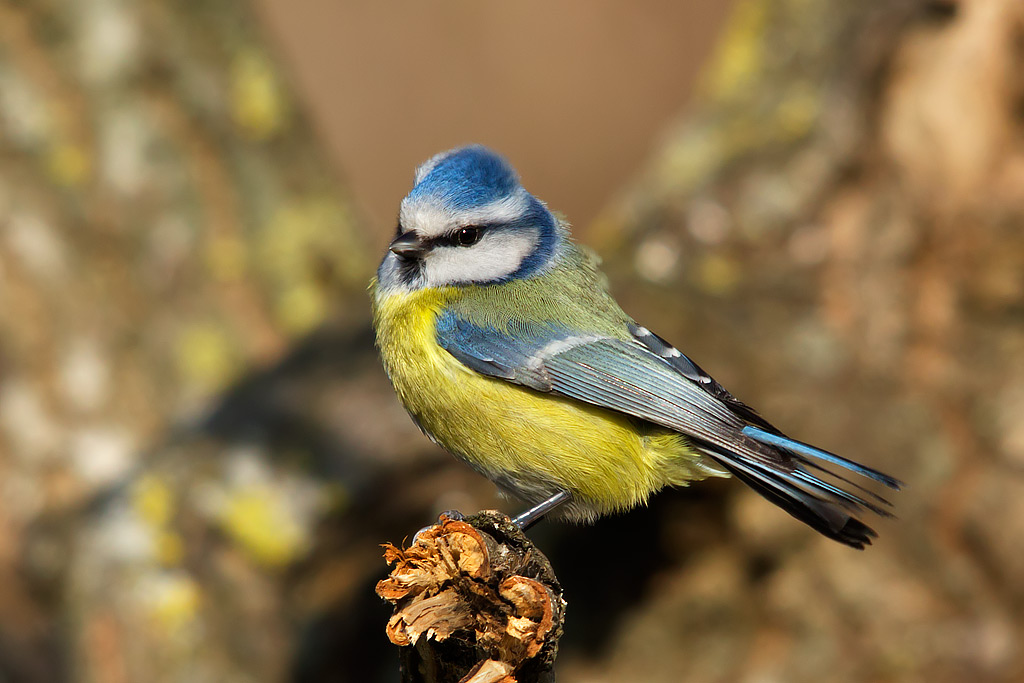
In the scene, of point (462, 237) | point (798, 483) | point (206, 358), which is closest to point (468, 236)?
point (462, 237)

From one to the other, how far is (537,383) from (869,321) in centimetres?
207

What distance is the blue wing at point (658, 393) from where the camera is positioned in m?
2.09

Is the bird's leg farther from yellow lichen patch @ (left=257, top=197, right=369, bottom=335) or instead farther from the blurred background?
yellow lichen patch @ (left=257, top=197, right=369, bottom=335)

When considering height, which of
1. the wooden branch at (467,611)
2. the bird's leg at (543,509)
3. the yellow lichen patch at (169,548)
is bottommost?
the yellow lichen patch at (169,548)

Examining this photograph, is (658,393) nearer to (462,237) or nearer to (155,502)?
(462,237)

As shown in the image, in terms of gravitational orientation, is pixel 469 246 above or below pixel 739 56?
below

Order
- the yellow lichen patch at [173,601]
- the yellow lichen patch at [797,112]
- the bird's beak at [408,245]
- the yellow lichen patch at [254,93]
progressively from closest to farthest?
the bird's beak at [408,245], the yellow lichen patch at [173,601], the yellow lichen patch at [797,112], the yellow lichen patch at [254,93]

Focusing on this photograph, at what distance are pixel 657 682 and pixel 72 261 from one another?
107 inches

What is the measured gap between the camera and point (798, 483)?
208 centimetres

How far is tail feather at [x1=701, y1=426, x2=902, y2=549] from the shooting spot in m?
2.05

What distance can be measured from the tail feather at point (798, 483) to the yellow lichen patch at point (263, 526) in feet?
5.33

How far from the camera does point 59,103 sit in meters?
3.77

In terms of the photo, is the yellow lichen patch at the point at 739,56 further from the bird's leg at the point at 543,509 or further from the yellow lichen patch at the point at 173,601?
the yellow lichen patch at the point at 173,601

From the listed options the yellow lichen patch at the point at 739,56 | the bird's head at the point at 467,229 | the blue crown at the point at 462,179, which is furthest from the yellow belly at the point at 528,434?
the yellow lichen patch at the point at 739,56
